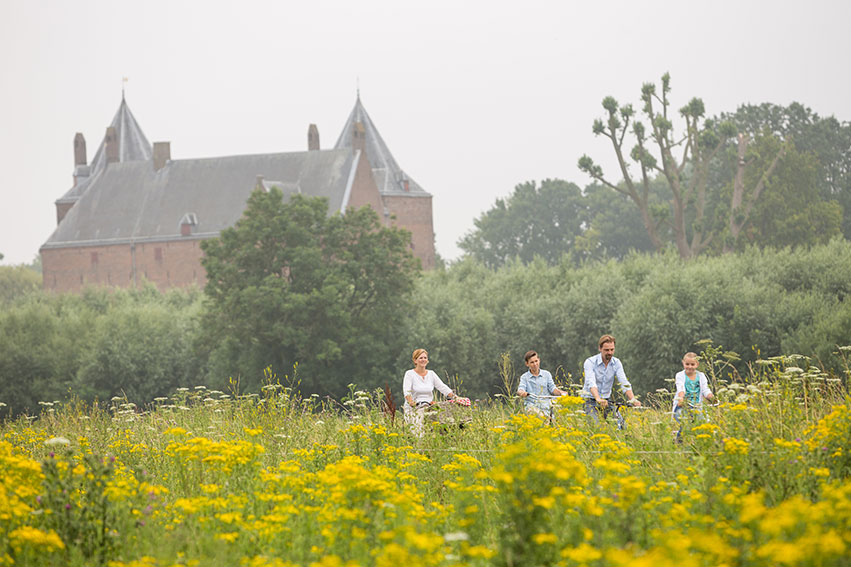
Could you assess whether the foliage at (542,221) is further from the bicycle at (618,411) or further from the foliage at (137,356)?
the bicycle at (618,411)

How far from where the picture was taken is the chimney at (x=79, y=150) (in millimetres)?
78688

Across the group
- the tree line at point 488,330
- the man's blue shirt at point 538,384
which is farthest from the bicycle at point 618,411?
the tree line at point 488,330

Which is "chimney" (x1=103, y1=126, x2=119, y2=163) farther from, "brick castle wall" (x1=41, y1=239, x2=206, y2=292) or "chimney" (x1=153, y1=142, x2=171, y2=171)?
"brick castle wall" (x1=41, y1=239, x2=206, y2=292)

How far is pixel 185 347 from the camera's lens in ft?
137

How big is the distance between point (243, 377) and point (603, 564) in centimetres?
3436

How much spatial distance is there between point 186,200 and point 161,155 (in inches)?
200

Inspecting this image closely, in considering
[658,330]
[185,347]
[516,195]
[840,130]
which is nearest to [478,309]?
[658,330]

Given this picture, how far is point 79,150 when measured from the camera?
78688 millimetres

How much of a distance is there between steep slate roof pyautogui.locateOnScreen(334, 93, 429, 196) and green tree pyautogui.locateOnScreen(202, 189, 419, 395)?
29944 mm

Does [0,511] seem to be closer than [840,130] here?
Yes

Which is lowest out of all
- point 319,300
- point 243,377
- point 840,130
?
point 243,377

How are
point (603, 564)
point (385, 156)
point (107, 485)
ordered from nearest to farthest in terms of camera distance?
point (603, 564) → point (107, 485) → point (385, 156)

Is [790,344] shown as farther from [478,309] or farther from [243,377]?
[243,377]

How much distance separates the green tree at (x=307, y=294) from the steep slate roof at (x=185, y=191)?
23760 mm
